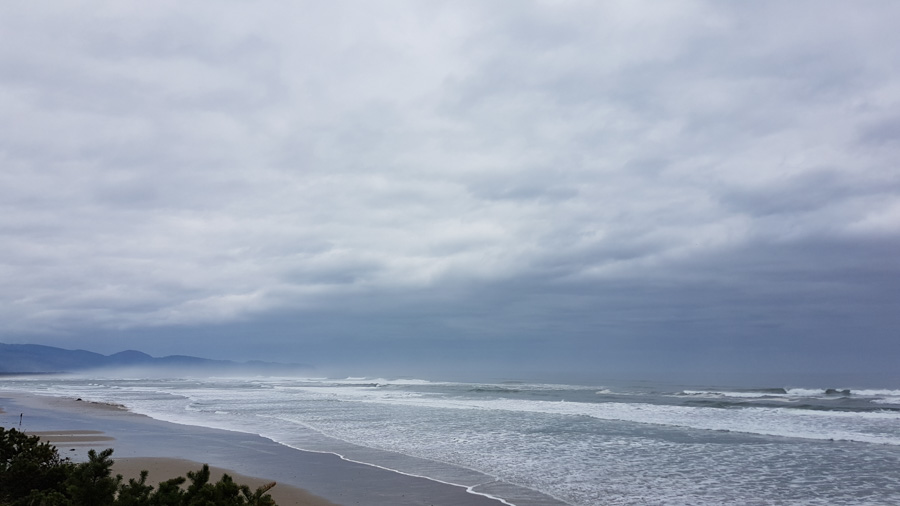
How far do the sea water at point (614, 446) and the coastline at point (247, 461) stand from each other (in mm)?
833

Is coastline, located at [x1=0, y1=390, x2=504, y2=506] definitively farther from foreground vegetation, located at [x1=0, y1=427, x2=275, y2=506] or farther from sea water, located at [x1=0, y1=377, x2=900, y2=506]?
foreground vegetation, located at [x1=0, y1=427, x2=275, y2=506]

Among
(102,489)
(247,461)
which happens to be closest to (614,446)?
(247,461)

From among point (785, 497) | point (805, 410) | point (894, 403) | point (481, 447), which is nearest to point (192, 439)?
point (481, 447)

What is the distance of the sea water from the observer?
12.1m

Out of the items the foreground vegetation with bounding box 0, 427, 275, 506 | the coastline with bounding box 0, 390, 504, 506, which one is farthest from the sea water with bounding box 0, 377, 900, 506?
the foreground vegetation with bounding box 0, 427, 275, 506

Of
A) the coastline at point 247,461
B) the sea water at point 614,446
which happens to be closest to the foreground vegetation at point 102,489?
the coastline at point 247,461

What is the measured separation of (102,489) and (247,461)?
10202 mm

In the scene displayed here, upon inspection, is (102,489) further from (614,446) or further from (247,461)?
(614,446)

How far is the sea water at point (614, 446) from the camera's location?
1208 centimetres

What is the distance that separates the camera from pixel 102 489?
5.57m

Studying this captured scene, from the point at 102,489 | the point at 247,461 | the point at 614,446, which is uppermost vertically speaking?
the point at 102,489

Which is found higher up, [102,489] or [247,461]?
[102,489]

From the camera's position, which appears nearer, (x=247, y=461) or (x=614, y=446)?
(x=247, y=461)

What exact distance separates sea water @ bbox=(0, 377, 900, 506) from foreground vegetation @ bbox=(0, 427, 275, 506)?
22.0 feet
